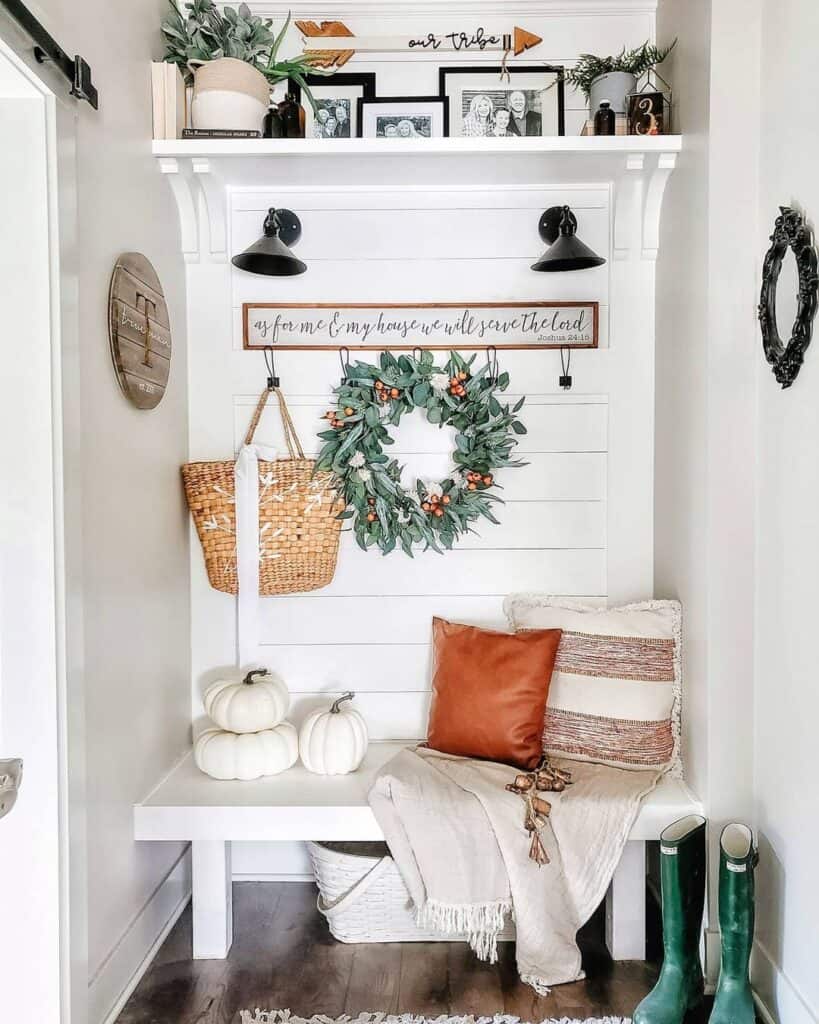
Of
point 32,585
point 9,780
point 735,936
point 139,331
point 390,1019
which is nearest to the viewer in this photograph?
point 9,780

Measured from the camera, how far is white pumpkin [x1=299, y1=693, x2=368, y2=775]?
2.28 metres

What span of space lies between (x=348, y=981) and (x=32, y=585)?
129 centimetres

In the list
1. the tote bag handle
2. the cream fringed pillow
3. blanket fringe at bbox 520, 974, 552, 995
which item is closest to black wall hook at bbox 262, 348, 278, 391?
the tote bag handle

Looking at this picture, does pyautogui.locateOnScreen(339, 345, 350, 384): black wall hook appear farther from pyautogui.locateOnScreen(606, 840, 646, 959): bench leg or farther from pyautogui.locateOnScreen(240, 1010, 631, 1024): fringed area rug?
pyautogui.locateOnScreen(240, 1010, 631, 1024): fringed area rug

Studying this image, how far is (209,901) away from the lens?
219cm

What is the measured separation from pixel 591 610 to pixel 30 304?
5.31 feet

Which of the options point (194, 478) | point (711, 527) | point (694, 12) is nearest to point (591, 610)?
point (711, 527)

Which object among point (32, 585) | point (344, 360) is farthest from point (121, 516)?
point (344, 360)

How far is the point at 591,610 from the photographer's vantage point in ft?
7.72

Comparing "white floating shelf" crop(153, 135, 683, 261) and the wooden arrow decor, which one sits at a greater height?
the wooden arrow decor

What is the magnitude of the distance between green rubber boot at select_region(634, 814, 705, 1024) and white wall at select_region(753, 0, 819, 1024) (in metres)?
0.16

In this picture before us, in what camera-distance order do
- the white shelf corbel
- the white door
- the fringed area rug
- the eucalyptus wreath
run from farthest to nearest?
the eucalyptus wreath, the white shelf corbel, the fringed area rug, the white door

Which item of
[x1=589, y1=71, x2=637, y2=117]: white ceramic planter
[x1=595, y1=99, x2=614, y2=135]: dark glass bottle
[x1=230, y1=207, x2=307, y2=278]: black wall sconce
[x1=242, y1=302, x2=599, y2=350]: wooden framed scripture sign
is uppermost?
[x1=589, y1=71, x2=637, y2=117]: white ceramic planter

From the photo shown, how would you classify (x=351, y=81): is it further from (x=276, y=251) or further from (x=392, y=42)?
(x=276, y=251)
